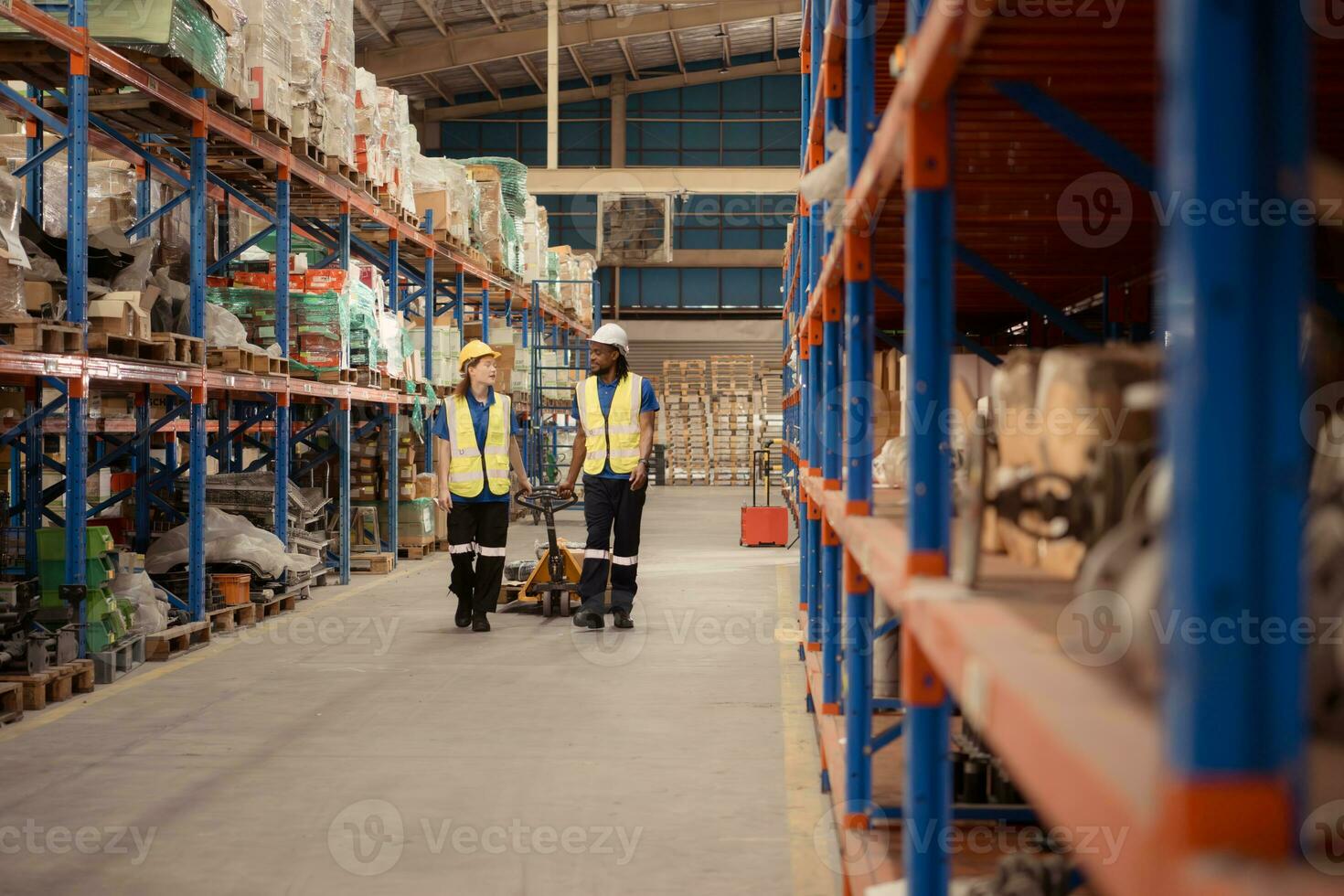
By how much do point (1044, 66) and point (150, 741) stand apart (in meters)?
4.76

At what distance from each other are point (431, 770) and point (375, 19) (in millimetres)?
23533

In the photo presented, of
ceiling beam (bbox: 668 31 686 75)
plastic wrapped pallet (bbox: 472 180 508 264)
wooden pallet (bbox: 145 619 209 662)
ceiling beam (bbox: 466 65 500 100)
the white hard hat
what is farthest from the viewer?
ceiling beam (bbox: 466 65 500 100)

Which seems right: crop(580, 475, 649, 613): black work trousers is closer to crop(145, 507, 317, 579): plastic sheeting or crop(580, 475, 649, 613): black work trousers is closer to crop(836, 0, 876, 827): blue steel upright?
crop(145, 507, 317, 579): plastic sheeting

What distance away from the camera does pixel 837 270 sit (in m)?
4.07

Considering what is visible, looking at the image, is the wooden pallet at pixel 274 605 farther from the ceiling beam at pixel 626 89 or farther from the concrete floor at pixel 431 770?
the ceiling beam at pixel 626 89

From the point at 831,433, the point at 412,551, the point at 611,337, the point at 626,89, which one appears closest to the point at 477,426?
the point at 611,337

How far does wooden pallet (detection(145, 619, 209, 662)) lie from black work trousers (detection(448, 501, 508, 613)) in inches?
63.7

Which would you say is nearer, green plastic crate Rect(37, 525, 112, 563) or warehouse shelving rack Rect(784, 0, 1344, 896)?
warehouse shelving rack Rect(784, 0, 1344, 896)

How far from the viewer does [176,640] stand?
7.62 meters

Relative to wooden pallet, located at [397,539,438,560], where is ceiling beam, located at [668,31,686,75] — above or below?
above

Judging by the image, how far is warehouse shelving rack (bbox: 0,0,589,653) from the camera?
6.26 m

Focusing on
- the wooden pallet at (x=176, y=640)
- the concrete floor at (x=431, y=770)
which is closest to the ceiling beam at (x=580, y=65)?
the wooden pallet at (x=176, y=640)

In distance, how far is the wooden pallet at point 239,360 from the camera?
7.98 meters

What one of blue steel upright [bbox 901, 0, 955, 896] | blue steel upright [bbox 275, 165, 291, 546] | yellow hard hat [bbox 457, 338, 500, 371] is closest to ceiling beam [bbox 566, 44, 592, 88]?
blue steel upright [bbox 275, 165, 291, 546]
